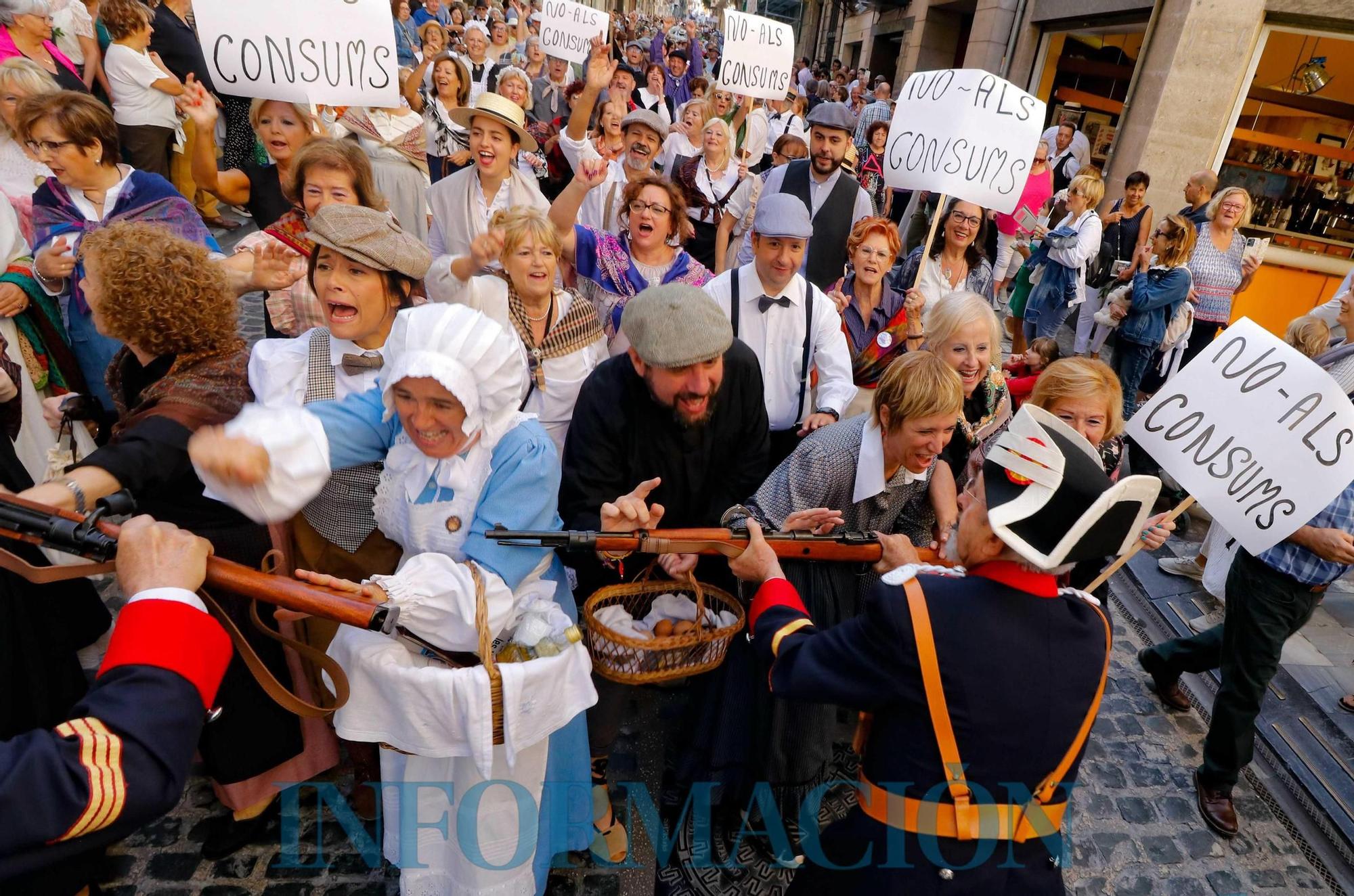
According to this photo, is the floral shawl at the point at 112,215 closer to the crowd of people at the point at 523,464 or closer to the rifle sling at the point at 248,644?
the crowd of people at the point at 523,464

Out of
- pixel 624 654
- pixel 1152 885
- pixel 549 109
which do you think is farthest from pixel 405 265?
pixel 549 109

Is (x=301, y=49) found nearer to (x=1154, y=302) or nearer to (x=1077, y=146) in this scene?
(x=1154, y=302)

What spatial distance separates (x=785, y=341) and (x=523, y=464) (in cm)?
205

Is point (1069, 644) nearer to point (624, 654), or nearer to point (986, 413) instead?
point (624, 654)

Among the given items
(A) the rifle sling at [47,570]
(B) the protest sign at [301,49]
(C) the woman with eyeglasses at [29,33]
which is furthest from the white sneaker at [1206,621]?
(C) the woman with eyeglasses at [29,33]

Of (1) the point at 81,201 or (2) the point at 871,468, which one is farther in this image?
(1) the point at 81,201

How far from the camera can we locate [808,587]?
2.72 m

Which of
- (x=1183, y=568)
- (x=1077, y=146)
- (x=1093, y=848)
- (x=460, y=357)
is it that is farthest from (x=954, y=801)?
(x=1077, y=146)

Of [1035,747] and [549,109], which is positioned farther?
[549,109]

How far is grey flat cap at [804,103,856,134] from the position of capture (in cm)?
565

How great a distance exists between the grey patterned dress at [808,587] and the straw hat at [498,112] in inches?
119

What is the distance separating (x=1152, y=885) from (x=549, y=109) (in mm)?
10704

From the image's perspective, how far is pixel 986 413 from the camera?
11.9ft

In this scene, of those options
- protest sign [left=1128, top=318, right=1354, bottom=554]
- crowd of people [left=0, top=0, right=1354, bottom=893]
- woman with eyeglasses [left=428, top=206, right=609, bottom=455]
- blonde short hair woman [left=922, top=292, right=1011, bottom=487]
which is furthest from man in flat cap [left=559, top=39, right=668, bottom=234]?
protest sign [left=1128, top=318, right=1354, bottom=554]
